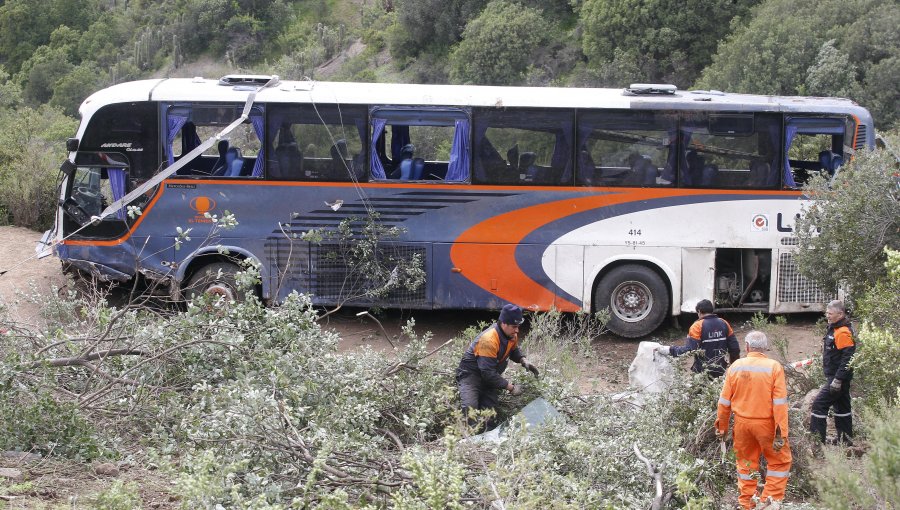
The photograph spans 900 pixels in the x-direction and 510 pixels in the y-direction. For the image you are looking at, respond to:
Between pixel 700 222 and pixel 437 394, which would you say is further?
pixel 700 222

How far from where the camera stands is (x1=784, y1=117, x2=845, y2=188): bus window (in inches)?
482

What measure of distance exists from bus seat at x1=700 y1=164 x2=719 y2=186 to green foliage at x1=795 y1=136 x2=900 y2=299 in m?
1.96

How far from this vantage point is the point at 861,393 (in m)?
9.52

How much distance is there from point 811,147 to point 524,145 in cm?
388

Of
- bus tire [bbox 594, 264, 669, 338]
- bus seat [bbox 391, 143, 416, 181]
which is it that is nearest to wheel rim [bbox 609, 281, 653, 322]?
bus tire [bbox 594, 264, 669, 338]

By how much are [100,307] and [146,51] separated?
37288 millimetres

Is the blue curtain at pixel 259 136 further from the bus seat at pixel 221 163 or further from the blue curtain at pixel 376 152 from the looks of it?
the blue curtain at pixel 376 152

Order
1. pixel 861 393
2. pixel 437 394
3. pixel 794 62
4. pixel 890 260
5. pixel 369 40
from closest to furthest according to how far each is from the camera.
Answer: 1. pixel 890 260
2. pixel 437 394
3. pixel 861 393
4. pixel 794 62
5. pixel 369 40

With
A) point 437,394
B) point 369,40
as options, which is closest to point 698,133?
point 437,394

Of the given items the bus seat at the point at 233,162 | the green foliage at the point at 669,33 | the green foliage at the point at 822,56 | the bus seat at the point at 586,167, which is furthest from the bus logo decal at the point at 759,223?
the green foliage at the point at 669,33

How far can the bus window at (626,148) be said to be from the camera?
12.3 meters

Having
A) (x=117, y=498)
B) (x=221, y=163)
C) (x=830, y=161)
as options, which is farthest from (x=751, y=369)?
(x=221, y=163)

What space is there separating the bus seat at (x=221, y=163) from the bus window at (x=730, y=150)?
5.76 meters

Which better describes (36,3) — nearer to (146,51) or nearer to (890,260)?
(146,51)
